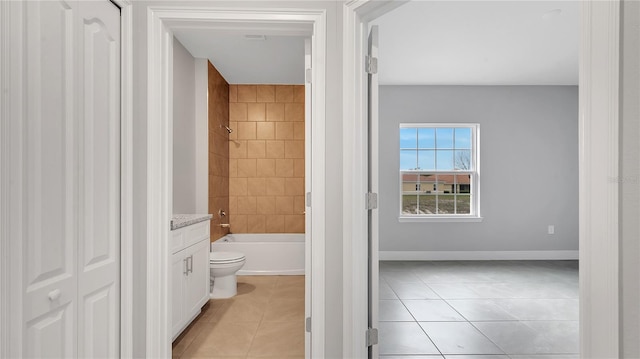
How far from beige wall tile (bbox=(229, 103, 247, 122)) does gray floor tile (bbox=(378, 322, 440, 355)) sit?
11.3 feet

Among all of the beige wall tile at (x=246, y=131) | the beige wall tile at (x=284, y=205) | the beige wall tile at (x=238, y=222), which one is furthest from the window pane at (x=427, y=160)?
the beige wall tile at (x=238, y=222)

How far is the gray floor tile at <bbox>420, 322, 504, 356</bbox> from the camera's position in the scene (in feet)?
7.98

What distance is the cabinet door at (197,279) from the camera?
265cm

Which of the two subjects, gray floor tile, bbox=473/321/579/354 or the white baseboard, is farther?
the white baseboard

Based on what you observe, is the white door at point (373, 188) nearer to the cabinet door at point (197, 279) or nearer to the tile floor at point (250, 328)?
the tile floor at point (250, 328)

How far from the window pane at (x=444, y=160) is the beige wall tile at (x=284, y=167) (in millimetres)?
2398

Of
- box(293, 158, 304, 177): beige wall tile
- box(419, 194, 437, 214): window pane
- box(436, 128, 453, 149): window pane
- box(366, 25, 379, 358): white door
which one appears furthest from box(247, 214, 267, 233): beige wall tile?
box(366, 25, 379, 358): white door

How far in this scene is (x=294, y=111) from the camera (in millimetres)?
5008

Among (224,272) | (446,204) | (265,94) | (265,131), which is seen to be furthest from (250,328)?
(446,204)

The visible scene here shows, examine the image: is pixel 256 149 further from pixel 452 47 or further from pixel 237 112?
pixel 452 47

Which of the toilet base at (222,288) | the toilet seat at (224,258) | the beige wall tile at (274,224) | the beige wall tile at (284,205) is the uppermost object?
the beige wall tile at (284,205)

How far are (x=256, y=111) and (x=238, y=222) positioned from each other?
5.44ft

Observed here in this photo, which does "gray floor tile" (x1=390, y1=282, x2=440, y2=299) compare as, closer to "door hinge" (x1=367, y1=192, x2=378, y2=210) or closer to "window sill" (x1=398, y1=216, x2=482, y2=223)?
"window sill" (x1=398, y1=216, x2=482, y2=223)
